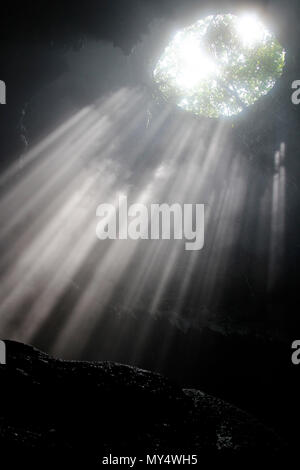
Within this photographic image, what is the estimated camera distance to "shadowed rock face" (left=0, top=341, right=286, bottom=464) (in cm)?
222

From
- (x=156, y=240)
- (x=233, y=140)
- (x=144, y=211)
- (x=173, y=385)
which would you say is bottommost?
(x=173, y=385)

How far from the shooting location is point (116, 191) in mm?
10602

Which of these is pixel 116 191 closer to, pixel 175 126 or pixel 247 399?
pixel 175 126

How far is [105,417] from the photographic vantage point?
2686mm

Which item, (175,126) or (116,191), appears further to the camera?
(116,191)

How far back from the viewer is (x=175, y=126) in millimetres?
9648

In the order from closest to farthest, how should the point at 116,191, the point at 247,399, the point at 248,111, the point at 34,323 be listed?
the point at 248,111 → the point at 247,399 → the point at 116,191 → the point at 34,323

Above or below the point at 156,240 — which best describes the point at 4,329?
below

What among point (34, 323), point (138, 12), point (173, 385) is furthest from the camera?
point (34, 323)

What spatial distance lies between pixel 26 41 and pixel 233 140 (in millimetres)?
6118

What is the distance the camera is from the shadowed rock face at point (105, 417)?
2.22 metres

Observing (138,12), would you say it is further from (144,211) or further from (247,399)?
(247,399)

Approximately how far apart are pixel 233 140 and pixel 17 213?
280 inches
